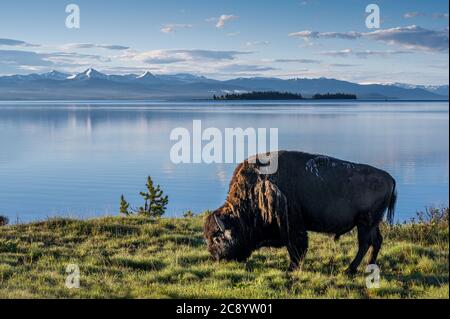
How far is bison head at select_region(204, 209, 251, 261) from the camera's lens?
467 inches

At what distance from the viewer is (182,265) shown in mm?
12562

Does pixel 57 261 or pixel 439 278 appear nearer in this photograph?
pixel 439 278

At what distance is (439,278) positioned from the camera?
10758 millimetres

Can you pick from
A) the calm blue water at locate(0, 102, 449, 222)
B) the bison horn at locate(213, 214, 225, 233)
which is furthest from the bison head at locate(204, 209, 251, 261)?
the calm blue water at locate(0, 102, 449, 222)

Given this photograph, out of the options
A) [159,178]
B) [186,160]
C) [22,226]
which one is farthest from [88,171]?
[22,226]

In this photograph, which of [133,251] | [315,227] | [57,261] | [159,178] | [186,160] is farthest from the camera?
[186,160]

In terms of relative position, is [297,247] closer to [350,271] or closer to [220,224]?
[350,271]

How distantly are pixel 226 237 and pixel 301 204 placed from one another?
5.93ft

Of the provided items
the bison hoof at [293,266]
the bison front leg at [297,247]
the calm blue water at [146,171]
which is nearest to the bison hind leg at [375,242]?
the bison front leg at [297,247]

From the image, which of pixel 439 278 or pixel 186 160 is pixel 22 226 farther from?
pixel 186 160

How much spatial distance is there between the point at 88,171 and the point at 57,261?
209 feet

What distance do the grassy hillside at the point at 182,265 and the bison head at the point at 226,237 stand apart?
23cm

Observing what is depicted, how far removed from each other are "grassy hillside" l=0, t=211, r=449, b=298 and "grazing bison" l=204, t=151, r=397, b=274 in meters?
0.63

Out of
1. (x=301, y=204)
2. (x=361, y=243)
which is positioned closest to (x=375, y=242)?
(x=361, y=243)
